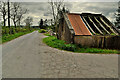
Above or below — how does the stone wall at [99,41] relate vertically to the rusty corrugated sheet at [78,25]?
below

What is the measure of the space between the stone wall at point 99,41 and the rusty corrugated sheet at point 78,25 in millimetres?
912

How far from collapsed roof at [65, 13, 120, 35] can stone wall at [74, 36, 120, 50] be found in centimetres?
91

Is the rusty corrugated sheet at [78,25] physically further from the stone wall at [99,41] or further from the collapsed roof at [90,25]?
the stone wall at [99,41]

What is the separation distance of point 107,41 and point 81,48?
278 cm

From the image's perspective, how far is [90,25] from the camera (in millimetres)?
A: 11133

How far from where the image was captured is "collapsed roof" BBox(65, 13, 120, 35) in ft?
31.6

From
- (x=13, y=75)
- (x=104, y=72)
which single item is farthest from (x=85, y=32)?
(x=13, y=75)

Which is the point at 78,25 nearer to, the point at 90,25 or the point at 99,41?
the point at 90,25

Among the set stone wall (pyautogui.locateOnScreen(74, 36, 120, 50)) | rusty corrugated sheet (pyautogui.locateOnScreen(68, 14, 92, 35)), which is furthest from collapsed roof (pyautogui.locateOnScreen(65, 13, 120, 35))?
stone wall (pyautogui.locateOnScreen(74, 36, 120, 50))

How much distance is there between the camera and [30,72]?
3.95m

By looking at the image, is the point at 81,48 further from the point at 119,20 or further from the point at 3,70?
the point at 119,20

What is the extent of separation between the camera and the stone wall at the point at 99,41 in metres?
8.48

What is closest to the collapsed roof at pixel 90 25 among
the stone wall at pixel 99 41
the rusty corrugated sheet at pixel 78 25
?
the rusty corrugated sheet at pixel 78 25

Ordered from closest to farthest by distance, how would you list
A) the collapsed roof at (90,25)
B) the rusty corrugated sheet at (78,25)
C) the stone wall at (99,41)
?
the stone wall at (99,41)
the rusty corrugated sheet at (78,25)
the collapsed roof at (90,25)
